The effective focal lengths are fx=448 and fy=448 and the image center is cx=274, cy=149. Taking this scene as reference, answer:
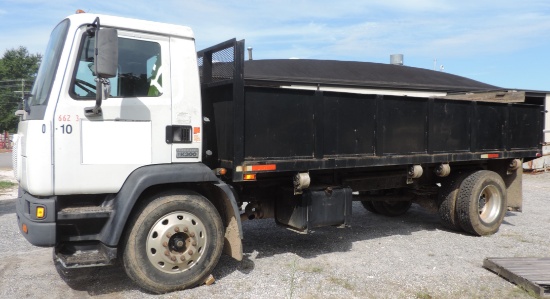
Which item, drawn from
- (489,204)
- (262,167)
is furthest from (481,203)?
(262,167)

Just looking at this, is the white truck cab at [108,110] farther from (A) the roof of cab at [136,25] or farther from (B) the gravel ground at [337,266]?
(B) the gravel ground at [337,266]

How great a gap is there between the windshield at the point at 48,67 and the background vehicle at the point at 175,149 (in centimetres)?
2

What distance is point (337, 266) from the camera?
5.52m

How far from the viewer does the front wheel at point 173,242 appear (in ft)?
14.2

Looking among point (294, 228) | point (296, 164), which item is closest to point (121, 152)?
point (296, 164)

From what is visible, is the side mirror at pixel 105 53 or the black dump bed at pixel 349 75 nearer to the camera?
the side mirror at pixel 105 53

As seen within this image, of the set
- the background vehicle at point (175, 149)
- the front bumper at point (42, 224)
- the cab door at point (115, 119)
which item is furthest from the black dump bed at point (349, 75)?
the front bumper at point (42, 224)

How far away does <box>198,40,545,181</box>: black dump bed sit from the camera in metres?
4.84

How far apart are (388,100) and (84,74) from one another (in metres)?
3.72

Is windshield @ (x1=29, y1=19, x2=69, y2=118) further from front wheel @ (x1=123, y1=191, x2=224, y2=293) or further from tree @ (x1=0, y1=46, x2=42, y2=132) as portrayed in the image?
tree @ (x1=0, y1=46, x2=42, y2=132)

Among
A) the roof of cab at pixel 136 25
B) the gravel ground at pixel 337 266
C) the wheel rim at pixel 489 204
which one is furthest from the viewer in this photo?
the wheel rim at pixel 489 204

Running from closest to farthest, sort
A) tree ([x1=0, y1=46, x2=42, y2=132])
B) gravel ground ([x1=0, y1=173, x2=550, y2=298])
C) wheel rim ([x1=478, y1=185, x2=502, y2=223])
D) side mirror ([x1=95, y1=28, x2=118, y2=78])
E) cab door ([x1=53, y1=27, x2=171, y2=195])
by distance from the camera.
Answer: side mirror ([x1=95, y1=28, x2=118, y2=78])
cab door ([x1=53, y1=27, x2=171, y2=195])
gravel ground ([x1=0, y1=173, x2=550, y2=298])
wheel rim ([x1=478, y1=185, x2=502, y2=223])
tree ([x1=0, y1=46, x2=42, y2=132])

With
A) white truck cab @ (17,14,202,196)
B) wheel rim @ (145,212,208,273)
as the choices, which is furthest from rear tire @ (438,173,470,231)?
white truck cab @ (17,14,202,196)

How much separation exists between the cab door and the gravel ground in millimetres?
1289
